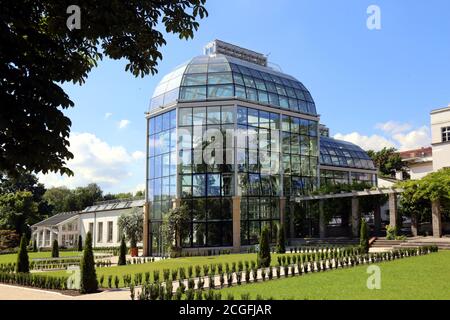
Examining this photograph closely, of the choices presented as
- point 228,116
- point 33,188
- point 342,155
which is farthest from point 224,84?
point 33,188

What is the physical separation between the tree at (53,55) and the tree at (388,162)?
6312 cm

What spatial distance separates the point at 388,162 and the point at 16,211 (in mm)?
55156

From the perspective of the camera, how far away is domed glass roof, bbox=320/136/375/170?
4688cm

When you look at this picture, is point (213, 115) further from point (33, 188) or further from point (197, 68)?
point (33, 188)

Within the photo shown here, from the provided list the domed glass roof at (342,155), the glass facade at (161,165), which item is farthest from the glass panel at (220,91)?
the domed glass roof at (342,155)

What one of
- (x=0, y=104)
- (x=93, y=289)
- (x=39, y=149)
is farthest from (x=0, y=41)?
(x=93, y=289)

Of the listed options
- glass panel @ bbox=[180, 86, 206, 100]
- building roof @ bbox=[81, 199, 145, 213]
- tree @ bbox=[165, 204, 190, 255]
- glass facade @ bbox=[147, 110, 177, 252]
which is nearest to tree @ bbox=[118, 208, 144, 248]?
glass facade @ bbox=[147, 110, 177, 252]

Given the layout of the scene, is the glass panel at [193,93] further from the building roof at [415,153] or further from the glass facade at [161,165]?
the building roof at [415,153]

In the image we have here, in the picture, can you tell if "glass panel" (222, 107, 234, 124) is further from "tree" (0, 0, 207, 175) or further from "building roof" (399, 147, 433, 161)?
"building roof" (399, 147, 433, 161)

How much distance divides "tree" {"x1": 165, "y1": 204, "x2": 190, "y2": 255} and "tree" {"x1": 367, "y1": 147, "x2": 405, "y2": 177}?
42510 millimetres

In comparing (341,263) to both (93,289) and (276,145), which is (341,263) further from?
(276,145)

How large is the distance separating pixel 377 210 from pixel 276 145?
11038 millimetres

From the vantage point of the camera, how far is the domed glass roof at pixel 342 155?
1845 inches
